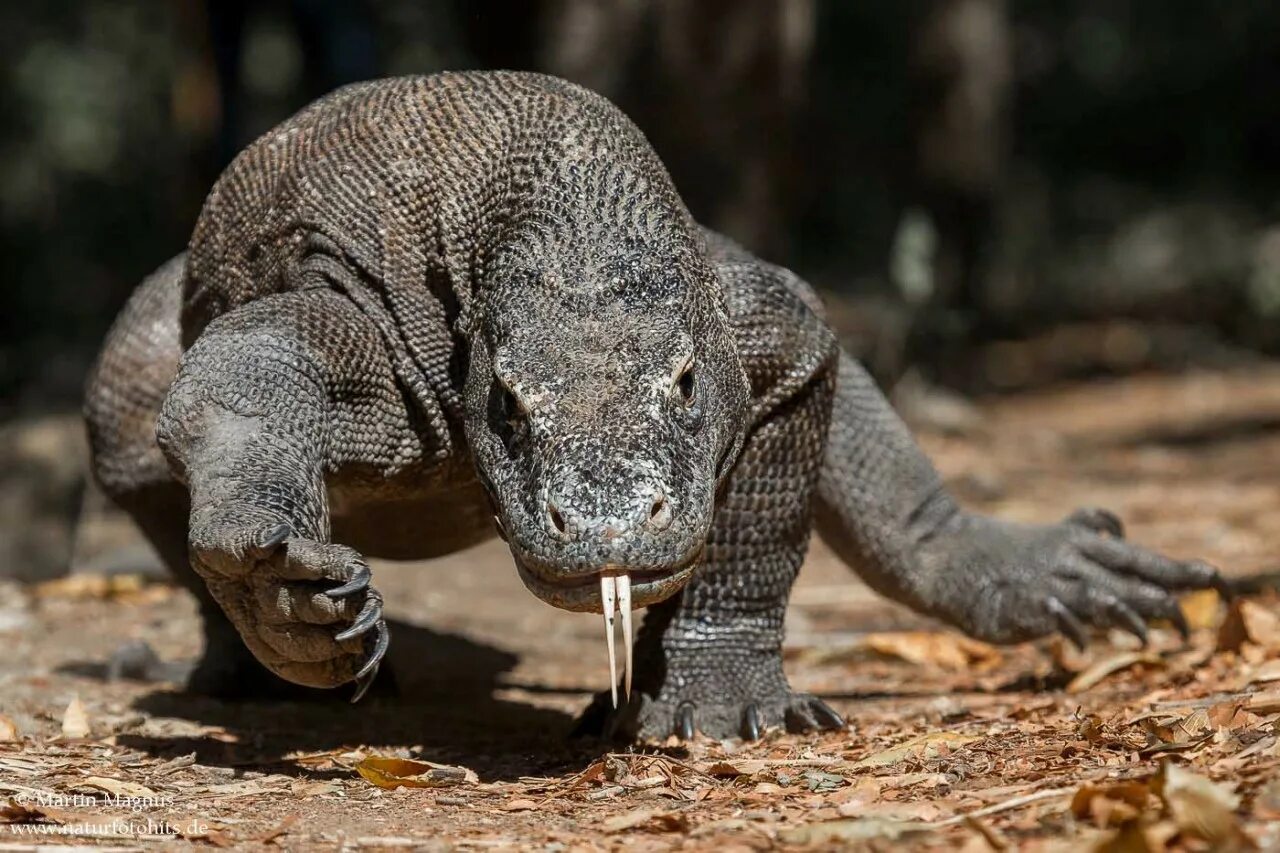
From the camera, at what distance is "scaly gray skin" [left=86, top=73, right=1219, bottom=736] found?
339 centimetres

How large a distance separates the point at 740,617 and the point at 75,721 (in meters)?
1.62

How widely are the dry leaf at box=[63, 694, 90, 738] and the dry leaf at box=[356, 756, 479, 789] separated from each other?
0.87 m

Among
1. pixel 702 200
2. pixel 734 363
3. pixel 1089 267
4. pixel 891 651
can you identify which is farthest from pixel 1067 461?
pixel 1089 267

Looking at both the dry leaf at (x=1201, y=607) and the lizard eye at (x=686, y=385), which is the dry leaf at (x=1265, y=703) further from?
the dry leaf at (x=1201, y=607)

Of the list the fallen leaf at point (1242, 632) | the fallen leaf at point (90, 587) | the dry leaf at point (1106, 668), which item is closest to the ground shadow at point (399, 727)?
the dry leaf at point (1106, 668)

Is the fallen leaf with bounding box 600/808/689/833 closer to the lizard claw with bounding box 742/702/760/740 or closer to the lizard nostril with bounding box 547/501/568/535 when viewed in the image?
the lizard nostril with bounding box 547/501/568/535

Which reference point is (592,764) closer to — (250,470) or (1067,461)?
(250,470)

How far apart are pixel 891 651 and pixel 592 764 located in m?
2.22

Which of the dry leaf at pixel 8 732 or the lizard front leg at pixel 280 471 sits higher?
the lizard front leg at pixel 280 471

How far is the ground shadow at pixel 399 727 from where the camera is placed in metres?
4.16

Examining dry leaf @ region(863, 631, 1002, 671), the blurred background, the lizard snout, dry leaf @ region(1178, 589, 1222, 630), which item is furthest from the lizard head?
the blurred background

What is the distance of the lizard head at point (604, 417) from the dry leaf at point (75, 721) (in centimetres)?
132

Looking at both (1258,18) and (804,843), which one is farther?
(1258,18)

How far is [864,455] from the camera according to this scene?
17.4ft
